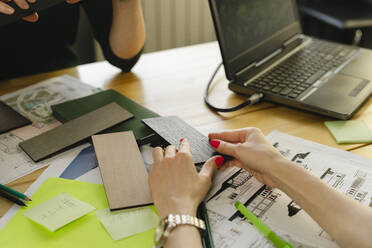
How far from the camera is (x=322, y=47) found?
1.07 meters

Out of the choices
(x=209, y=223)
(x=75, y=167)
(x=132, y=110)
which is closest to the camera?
(x=209, y=223)

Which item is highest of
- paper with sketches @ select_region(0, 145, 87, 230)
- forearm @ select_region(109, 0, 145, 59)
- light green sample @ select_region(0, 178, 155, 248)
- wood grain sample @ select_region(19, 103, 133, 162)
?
forearm @ select_region(109, 0, 145, 59)

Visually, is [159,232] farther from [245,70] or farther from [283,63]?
[283,63]

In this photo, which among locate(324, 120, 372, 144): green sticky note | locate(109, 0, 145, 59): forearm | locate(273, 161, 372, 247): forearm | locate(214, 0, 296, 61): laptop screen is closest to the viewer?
locate(273, 161, 372, 247): forearm

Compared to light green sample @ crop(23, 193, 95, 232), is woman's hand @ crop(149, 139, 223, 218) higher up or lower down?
lower down

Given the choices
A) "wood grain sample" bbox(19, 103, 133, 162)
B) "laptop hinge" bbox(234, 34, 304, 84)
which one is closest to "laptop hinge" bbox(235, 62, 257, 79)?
"laptop hinge" bbox(234, 34, 304, 84)

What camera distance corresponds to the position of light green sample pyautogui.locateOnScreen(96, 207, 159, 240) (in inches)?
19.3

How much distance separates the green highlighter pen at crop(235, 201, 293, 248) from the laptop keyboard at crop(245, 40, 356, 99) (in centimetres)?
38

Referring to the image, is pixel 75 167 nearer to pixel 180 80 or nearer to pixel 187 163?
pixel 187 163

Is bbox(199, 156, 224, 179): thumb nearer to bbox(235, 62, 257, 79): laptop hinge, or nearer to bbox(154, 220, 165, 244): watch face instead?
bbox(154, 220, 165, 244): watch face

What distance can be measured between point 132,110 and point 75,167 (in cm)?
20

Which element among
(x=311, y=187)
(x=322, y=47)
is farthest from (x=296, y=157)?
(x=322, y=47)

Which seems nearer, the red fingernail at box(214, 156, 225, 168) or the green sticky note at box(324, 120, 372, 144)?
the red fingernail at box(214, 156, 225, 168)

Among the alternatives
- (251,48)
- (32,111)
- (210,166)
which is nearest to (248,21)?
(251,48)
